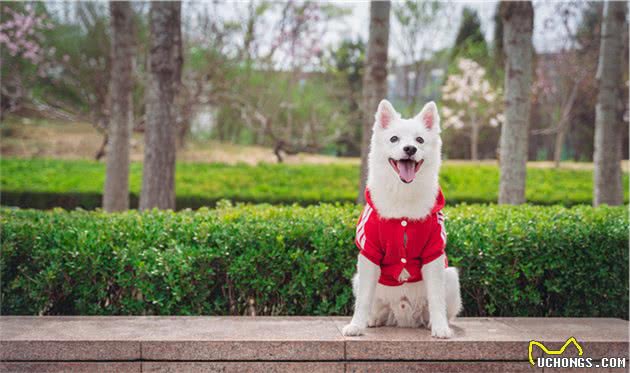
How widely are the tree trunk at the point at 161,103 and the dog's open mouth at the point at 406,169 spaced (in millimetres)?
4620

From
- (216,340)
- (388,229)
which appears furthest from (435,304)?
(216,340)

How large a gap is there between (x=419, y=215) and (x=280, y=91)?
1941 cm

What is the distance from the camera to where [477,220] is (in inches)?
206

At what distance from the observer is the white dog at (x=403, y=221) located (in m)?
3.71

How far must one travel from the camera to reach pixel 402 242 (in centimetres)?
379

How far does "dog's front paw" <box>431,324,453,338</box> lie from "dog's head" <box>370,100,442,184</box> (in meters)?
0.93

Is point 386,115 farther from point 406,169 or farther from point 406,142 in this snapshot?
point 406,169

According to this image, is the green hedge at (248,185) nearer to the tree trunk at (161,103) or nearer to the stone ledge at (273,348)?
the tree trunk at (161,103)

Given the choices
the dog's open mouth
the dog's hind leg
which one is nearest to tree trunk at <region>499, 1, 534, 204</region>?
the dog's hind leg

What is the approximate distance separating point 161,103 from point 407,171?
15.8ft

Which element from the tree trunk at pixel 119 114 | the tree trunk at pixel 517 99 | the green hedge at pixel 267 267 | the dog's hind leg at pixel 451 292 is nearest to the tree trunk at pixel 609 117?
the tree trunk at pixel 517 99

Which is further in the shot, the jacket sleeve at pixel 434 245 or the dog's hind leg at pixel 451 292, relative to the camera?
the dog's hind leg at pixel 451 292

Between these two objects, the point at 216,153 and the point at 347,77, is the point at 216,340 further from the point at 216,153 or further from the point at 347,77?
the point at 347,77

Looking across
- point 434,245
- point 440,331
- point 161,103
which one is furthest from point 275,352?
point 161,103
